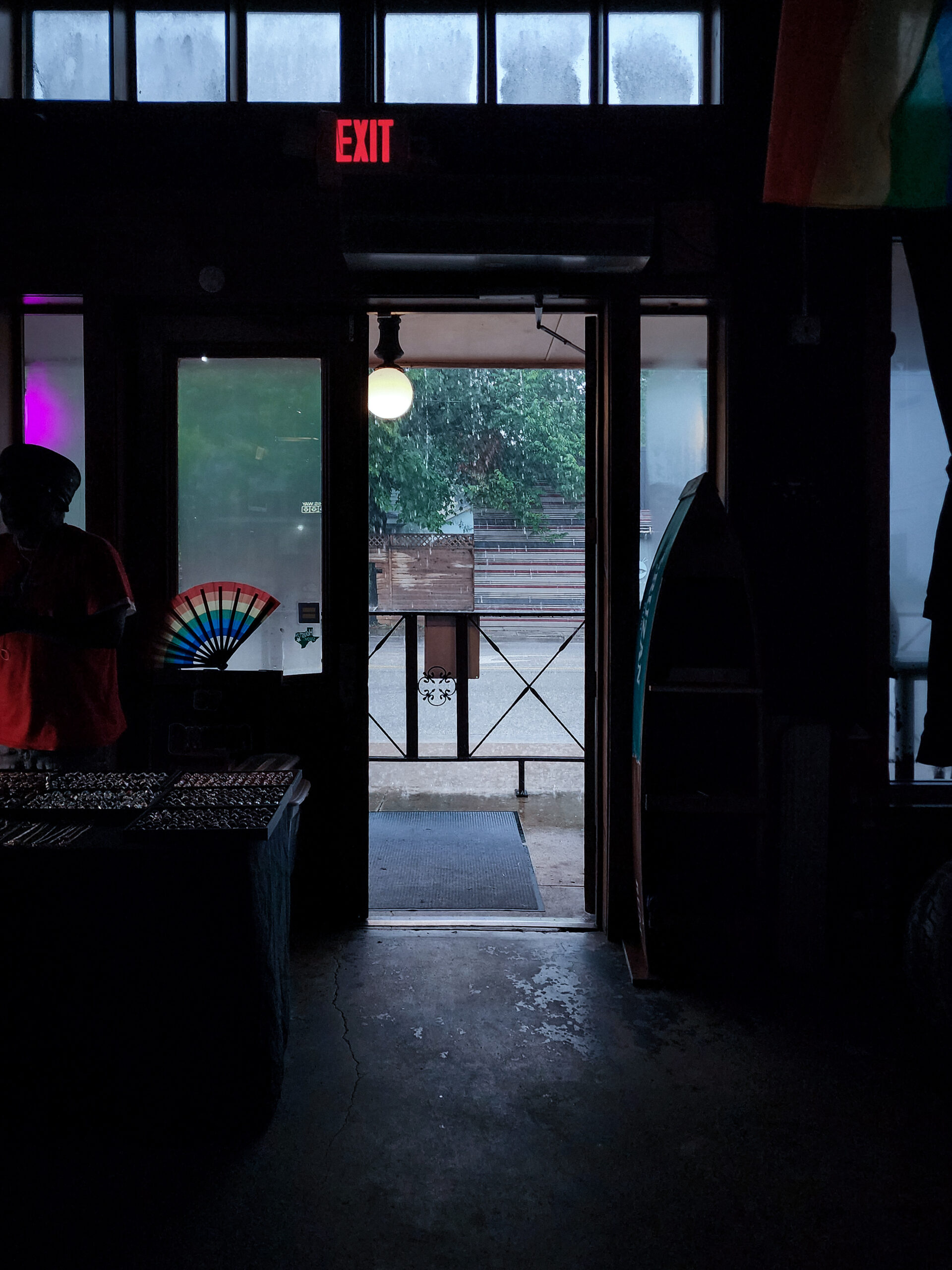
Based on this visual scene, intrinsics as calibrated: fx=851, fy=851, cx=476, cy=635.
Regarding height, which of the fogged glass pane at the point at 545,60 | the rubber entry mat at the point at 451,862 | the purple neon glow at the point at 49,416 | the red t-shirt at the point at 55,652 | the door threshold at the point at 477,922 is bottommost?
the door threshold at the point at 477,922

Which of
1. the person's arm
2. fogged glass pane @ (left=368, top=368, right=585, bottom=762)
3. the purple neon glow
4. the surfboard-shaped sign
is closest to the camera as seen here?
the person's arm

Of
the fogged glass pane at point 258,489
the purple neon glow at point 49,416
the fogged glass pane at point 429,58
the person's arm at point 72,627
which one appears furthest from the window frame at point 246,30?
the person's arm at point 72,627

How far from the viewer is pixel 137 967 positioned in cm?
209

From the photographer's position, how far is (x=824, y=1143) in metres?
2.17

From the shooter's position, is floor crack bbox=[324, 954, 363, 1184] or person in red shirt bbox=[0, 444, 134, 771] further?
person in red shirt bbox=[0, 444, 134, 771]

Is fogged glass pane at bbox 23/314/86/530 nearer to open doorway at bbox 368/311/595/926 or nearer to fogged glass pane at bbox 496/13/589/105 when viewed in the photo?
open doorway at bbox 368/311/595/926

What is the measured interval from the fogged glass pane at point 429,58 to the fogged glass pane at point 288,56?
220 mm

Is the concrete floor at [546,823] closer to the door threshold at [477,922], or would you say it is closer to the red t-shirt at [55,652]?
the door threshold at [477,922]

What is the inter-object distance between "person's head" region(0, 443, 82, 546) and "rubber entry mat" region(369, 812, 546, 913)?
2070 mm

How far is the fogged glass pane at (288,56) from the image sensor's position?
339 cm

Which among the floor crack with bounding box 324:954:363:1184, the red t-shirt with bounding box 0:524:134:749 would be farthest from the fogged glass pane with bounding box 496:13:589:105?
the floor crack with bounding box 324:954:363:1184

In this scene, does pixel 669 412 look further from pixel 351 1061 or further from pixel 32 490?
pixel 351 1061

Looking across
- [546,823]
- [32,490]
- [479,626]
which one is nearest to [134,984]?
[32,490]

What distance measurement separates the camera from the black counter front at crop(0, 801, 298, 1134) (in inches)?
81.0
